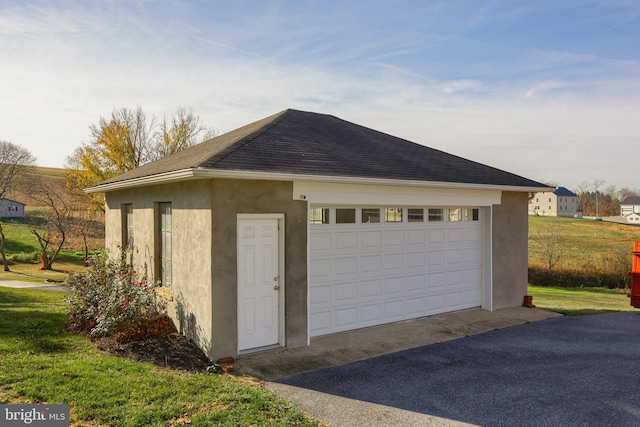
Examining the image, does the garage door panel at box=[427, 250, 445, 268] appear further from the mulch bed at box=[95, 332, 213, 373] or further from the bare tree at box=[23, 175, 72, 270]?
the bare tree at box=[23, 175, 72, 270]

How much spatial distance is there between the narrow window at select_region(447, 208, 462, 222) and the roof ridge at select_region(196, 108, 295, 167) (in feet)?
14.7

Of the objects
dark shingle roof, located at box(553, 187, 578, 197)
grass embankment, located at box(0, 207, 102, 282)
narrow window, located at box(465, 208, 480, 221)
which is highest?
dark shingle roof, located at box(553, 187, 578, 197)

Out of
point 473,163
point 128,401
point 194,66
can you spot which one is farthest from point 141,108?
point 128,401

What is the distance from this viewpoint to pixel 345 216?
830 cm

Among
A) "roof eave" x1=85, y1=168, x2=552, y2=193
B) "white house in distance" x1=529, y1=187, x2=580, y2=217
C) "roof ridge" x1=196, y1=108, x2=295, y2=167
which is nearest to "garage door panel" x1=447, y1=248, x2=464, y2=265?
"roof eave" x1=85, y1=168, x2=552, y2=193

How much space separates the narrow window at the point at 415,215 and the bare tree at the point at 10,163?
30.9m

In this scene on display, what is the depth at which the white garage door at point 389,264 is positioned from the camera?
26.4 ft

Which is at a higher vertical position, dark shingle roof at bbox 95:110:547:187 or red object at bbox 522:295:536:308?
dark shingle roof at bbox 95:110:547:187

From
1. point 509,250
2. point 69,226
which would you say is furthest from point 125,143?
point 509,250

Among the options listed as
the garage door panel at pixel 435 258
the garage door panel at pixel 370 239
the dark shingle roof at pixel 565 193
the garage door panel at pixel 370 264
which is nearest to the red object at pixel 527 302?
the garage door panel at pixel 435 258

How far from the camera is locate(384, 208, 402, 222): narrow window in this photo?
884 centimetres

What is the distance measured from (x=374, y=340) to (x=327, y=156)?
359 centimetres

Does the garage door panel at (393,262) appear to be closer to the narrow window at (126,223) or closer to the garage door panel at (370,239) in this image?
the garage door panel at (370,239)

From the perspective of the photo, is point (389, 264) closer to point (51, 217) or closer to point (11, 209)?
point (51, 217)
